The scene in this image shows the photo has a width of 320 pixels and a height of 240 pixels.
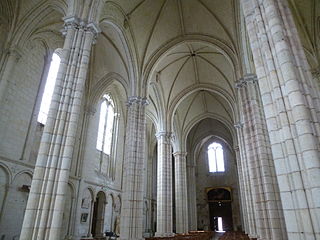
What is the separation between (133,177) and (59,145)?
17.7ft

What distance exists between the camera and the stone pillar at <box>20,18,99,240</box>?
5488mm

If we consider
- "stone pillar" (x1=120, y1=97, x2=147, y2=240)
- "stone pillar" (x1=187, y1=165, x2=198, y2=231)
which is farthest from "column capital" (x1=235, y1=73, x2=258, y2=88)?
"stone pillar" (x1=187, y1=165, x2=198, y2=231)

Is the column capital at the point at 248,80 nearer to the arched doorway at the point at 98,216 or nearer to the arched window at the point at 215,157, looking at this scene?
the arched doorway at the point at 98,216

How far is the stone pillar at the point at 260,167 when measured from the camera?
7.30m

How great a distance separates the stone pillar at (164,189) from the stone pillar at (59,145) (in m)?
10.4

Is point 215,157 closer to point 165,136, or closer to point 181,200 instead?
point 181,200

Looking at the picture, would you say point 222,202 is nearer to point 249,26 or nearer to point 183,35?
point 183,35

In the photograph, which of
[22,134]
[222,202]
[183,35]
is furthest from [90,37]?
[222,202]

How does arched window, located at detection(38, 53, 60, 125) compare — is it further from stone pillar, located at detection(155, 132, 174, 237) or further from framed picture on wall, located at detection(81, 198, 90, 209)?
stone pillar, located at detection(155, 132, 174, 237)

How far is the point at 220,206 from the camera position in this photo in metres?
30.7

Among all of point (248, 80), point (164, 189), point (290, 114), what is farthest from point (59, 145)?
point (164, 189)

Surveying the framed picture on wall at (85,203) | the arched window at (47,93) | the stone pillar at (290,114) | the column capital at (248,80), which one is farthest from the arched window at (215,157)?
the stone pillar at (290,114)

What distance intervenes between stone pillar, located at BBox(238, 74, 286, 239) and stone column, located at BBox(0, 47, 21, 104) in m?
10.7

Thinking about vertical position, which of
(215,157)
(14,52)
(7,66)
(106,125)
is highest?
(215,157)
